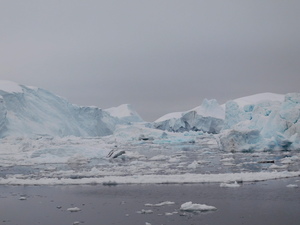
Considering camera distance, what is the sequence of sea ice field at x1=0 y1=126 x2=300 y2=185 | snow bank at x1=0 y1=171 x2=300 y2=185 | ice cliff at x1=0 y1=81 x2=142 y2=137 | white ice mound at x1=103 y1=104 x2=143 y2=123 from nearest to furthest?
snow bank at x1=0 y1=171 x2=300 y2=185 < sea ice field at x1=0 y1=126 x2=300 y2=185 < ice cliff at x1=0 y1=81 x2=142 y2=137 < white ice mound at x1=103 y1=104 x2=143 y2=123

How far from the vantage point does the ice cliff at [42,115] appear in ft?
141

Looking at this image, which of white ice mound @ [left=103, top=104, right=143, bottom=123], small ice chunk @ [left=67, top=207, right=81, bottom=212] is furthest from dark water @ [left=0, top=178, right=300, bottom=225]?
white ice mound @ [left=103, top=104, right=143, bottom=123]

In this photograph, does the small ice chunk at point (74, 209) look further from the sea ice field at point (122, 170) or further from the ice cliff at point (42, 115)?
the ice cliff at point (42, 115)

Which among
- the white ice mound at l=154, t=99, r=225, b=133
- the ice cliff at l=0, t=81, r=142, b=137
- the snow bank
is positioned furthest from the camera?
the white ice mound at l=154, t=99, r=225, b=133

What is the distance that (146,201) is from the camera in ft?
28.7

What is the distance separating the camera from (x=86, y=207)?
8.37 m

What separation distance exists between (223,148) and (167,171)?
38.9 feet

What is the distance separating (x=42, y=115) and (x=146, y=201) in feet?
137

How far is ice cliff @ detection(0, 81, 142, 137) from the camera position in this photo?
43.0 m

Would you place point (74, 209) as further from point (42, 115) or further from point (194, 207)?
point (42, 115)

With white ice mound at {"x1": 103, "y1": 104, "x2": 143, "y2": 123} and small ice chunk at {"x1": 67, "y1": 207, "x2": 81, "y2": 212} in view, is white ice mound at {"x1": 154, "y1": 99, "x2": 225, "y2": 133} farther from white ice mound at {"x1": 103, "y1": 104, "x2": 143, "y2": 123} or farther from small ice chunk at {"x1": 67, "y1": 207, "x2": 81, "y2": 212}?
small ice chunk at {"x1": 67, "y1": 207, "x2": 81, "y2": 212}

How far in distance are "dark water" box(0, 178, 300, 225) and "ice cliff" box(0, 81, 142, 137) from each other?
103 ft

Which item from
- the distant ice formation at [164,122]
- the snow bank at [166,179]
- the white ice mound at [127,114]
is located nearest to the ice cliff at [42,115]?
the distant ice formation at [164,122]

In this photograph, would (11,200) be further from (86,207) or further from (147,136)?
(147,136)
